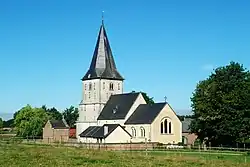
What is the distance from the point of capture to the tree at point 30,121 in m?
104

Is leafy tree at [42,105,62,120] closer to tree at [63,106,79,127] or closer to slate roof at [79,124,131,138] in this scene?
tree at [63,106,79,127]

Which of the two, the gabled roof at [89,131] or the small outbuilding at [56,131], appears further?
the small outbuilding at [56,131]

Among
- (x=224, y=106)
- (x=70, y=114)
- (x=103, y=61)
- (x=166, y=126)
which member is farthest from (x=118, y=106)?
(x=70, y=114)

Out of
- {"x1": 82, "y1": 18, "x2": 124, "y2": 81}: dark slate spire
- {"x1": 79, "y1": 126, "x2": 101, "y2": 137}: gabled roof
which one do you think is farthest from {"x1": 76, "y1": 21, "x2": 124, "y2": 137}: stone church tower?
{"x1": 79, "y1": 126, "x2": 101, "y2": 137}: gabled roof

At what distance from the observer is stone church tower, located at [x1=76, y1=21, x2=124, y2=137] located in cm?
8931

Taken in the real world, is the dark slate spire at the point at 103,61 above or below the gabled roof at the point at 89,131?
above

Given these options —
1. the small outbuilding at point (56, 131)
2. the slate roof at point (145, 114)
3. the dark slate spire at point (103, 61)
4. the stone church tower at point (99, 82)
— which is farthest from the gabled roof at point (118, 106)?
the small outbuilding at point (56, 131)

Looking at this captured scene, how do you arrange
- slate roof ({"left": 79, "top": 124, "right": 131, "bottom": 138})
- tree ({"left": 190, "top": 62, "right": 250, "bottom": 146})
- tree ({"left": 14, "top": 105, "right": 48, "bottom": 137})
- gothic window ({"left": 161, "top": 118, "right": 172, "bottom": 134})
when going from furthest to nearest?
1. tree ({"left": 14, "top": 105, "right": 48, "bottom": 137})
2. gothic window ({"left": 161, "top": 118, "right": 172, "bottom": 134})
3. slate roof ({"left": 79, "top": 124, "right": 131, "bottom": 138})
4. tree ({"left": 190, "top": 62, "right": 250, "bottom": 146})

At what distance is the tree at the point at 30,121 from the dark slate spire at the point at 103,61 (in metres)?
20.8

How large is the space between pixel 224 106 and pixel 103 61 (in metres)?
35.8

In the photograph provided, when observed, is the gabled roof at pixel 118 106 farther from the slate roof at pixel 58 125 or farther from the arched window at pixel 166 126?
the slate roof at pixel 58 125

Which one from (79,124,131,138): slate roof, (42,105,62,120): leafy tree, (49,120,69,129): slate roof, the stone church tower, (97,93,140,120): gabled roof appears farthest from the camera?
(42,105,62,120): leafy tree

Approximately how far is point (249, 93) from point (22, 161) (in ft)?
124

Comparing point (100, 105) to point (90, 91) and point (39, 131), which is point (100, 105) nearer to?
point (90, 91)
